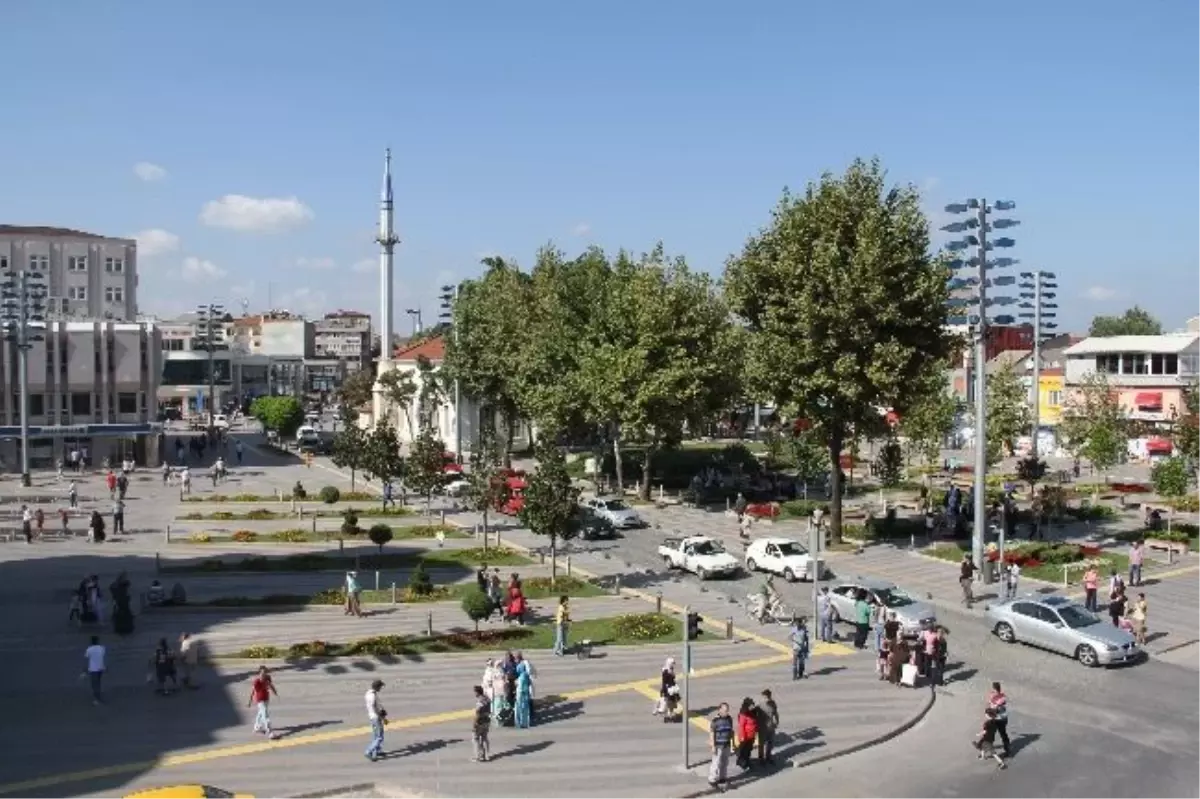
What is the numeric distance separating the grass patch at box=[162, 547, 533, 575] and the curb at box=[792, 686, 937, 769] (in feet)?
62.0

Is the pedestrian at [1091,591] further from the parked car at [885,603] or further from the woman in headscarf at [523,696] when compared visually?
the woman in headscarf at [523,696]

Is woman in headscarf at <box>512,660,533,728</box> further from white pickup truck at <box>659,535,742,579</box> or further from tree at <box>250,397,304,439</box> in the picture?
tree at <box>250,397,304,439</box>

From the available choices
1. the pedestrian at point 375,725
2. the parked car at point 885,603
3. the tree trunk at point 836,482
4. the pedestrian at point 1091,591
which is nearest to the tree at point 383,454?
the tree trunk at point 836,482

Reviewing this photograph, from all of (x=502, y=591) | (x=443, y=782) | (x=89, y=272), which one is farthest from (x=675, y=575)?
(x=89, y=272)

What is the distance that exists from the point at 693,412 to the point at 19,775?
38493 mm

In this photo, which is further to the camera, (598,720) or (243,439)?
(243,439)

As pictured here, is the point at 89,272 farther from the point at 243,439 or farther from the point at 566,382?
the point at 566,382

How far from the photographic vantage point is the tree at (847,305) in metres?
39.4

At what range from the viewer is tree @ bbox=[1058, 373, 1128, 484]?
55.0m

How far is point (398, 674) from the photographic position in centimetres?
2520

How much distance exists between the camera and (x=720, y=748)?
18484 mm

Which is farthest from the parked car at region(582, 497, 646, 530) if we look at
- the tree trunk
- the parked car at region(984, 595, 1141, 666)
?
the parked car at region(984, 595, 1141, 666)

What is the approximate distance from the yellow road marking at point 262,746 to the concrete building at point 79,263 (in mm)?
100766

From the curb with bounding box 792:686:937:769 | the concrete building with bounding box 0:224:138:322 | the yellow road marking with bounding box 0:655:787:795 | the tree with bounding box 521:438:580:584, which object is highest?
the concrete building with bounding box 0:224:138:322
